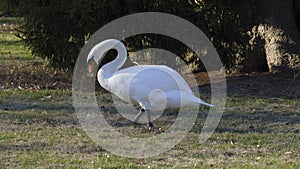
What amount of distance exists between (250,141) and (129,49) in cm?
376

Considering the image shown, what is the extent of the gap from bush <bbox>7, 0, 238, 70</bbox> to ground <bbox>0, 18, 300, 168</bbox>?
25.5 inches

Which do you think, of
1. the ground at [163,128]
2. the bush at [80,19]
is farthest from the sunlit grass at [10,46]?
the ground at [163,128]

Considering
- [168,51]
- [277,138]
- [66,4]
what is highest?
[66,4]

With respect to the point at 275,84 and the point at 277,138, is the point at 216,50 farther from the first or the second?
the point at 277,138

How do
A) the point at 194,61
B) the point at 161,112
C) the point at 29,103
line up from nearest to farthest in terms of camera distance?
the point at 161,112, the point at 29,103, the point at 194,61

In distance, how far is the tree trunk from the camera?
11.9 m

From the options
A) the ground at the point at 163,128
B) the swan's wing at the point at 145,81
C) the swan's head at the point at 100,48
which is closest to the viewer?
the ground at the point at 163,128

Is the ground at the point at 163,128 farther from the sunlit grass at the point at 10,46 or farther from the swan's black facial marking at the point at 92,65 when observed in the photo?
the sunlit grass at the point at 10,46

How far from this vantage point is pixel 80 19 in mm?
10648

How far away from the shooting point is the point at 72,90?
1125cm

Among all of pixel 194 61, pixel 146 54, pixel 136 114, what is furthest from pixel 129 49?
pixel 136 114

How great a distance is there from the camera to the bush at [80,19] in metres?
10.6

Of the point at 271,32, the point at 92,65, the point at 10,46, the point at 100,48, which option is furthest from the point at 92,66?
the point at 10,46

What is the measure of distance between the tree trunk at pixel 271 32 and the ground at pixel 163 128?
0.28m
